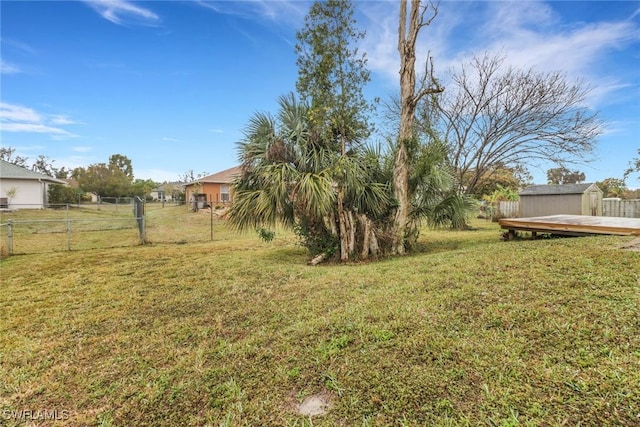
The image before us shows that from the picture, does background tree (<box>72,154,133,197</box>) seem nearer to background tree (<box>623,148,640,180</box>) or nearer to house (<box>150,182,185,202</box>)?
house (<box>150,182,185,202</box>)

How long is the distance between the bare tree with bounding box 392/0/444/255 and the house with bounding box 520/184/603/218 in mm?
14360

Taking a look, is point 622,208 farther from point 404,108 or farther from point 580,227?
point 404,108

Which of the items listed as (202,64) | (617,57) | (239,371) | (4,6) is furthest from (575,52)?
(4,6)

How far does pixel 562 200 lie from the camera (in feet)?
51.7

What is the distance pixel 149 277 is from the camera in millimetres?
5168

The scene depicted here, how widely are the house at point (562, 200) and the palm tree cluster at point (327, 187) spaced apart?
43.2 feet

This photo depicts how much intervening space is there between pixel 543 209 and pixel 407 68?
14936 mm

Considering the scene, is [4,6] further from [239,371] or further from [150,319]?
[239,371]

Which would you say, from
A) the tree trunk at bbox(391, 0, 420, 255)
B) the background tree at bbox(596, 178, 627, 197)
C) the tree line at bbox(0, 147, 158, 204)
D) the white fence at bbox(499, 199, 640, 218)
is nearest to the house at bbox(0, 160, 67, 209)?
the tree line at bbox(0, 147, 158, 204)

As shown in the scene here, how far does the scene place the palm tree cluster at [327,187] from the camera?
19.4ft

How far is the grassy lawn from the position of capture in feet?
5.49

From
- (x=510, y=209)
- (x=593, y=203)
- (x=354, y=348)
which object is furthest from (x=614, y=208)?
(x=354, y=348)

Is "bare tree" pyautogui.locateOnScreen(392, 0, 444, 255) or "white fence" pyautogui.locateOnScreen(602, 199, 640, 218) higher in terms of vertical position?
"bare tree" pyautogui.locateOnScreen(392, 0, 444, 255)

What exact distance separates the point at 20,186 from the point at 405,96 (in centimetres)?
2541
